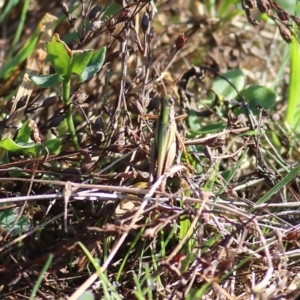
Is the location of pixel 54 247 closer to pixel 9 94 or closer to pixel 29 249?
pixel 29 249

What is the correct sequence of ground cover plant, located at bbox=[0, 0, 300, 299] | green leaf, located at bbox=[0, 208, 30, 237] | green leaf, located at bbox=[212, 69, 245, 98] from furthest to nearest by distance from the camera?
green leaf, located at bbox=[212, 69, 245, 98] < green leaf, located at bbox=[0, 208, 30, 237] < ground cover plant, located at bbox=[0, 0, 300, 299]

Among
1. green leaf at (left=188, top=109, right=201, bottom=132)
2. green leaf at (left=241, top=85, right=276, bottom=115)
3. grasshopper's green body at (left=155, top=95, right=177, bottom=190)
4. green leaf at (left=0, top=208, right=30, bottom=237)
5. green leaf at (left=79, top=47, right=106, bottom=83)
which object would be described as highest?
green leaf at (left=79, top=47, right=106, bottom=83)

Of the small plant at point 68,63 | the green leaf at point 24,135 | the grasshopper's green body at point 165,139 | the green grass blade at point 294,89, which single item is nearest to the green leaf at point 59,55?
the small plant at point 68,63

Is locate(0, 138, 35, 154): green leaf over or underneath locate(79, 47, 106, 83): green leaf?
underneath

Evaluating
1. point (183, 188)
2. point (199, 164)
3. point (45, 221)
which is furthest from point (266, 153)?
point (45, 221)

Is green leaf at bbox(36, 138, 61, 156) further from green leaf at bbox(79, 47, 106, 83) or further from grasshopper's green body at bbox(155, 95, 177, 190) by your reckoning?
grasshopper's green body at bbox(155, 95, 177, 190)

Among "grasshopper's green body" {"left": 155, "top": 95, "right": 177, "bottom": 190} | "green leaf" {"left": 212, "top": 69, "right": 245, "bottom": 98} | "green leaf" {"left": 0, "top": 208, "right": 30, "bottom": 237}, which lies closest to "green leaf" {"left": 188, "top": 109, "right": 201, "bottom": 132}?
"green leaf" {"left": 212, "top": 69, "right": 245, "bottom": 98}

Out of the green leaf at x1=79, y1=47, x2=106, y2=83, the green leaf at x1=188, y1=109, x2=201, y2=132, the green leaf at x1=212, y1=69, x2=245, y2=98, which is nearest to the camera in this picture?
the green leaf at x1=79, y1=47, x2=106, y2=83

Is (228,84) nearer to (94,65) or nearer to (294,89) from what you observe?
(294,89)
